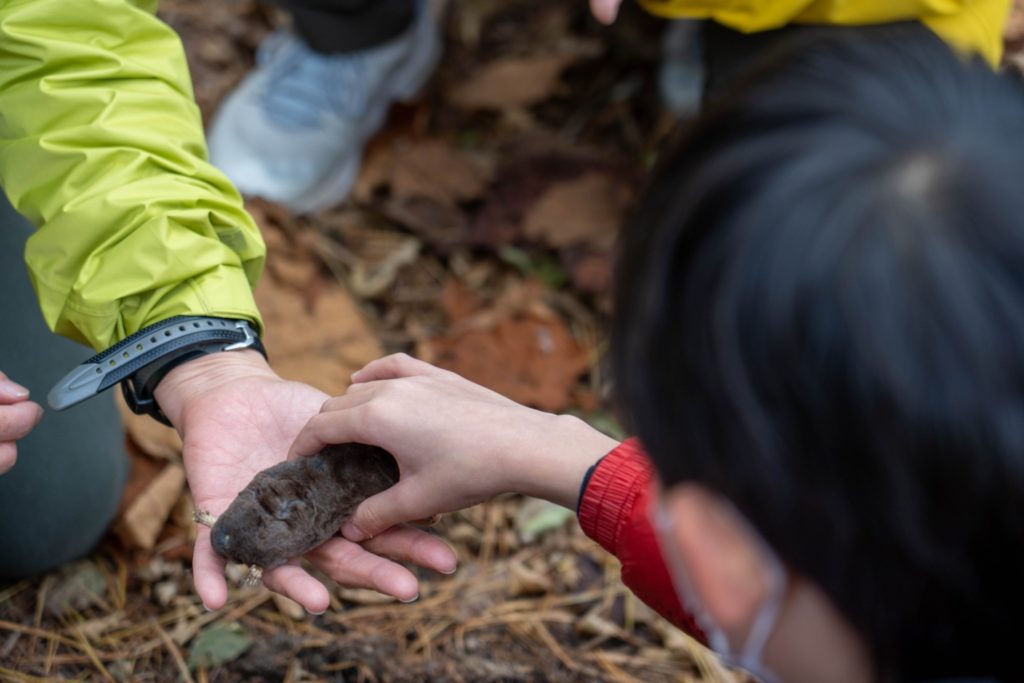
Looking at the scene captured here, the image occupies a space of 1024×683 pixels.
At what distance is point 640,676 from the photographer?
261 cm

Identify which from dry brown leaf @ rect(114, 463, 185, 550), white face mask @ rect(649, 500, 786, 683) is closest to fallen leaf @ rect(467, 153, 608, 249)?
dry brown leaf @ rect(114, 463, 185, 550)

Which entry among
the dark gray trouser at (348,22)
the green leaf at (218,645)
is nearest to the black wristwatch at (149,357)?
the green leaf at (218,645)

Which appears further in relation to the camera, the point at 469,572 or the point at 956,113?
the point at 469,572

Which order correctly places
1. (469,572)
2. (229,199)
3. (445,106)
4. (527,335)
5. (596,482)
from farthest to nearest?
(445,106) < (527,335) < (469,572) < (229,199) < (596,482)

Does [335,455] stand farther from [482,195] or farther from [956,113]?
[482,195]

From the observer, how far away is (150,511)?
2.72 metres

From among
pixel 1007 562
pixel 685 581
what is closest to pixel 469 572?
pixel 685 581

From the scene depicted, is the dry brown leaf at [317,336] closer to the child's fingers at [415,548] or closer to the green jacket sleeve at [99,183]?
the green jacket sleeve at [99,183]

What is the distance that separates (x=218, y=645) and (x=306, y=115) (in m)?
2.23

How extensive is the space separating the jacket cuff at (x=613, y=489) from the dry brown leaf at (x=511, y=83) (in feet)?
8.45

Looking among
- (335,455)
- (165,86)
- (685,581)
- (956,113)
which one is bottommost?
(335,455)

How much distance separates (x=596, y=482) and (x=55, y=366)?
139cm

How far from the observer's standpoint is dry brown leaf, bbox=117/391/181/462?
9.41 feet

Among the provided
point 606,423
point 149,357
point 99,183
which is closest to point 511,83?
point 606,423
